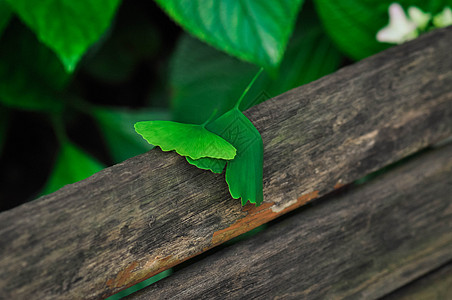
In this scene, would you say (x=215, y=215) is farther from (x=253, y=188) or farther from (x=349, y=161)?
(x=349, y=161)

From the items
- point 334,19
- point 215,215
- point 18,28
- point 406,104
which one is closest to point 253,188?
point 215,215

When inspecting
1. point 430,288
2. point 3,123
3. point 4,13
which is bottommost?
point 3,123

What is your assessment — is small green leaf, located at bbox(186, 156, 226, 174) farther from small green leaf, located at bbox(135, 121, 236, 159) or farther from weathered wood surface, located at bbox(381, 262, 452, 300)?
weathered wood surface, located at bbox(381, 262, 452, 300)

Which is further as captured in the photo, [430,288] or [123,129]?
[123,129]

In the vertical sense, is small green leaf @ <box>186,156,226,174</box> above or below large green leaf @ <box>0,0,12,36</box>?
above

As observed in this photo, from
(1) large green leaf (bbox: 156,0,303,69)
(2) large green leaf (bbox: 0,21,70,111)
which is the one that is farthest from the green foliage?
(1) large green leaf (bbox: 156,0,303,69)

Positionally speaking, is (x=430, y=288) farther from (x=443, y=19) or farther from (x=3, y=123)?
(x=3, y=123)

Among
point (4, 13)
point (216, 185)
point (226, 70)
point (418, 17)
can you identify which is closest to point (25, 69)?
point (4, 13)
